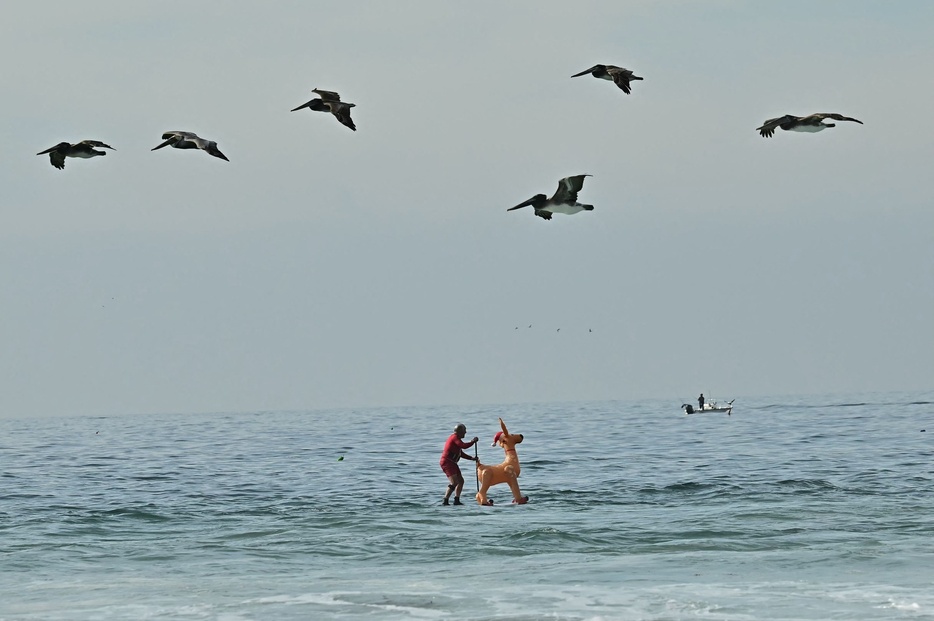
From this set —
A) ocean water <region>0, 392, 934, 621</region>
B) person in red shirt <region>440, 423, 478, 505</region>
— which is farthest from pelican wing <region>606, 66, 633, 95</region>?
person in red shirt <region>440, 423, 478, 505</region>

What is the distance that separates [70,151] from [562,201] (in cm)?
753

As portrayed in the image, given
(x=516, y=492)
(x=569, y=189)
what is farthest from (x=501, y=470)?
(x=569, y=189)

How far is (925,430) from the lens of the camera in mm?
56344

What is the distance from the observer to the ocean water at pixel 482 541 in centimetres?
1795

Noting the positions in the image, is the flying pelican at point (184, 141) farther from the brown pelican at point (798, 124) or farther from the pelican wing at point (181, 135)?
the brown pelican at point (798, 124)

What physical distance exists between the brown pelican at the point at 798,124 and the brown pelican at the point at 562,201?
2.82 metres

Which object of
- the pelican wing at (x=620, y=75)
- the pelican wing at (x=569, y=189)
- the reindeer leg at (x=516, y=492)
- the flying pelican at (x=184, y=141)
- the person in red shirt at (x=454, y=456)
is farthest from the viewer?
the reindeer leg at (x=516, y=492)

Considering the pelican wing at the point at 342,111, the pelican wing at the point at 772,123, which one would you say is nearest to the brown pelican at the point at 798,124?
the pelican wing at the point at 772,123

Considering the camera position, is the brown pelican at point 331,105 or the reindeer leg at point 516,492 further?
the reindeer leg at point 516,492

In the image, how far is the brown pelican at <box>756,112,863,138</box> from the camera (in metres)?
20.3

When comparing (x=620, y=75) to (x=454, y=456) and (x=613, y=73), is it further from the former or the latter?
(x=454, y=456)

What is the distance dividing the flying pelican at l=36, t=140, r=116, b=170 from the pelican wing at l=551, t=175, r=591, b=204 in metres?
6.79

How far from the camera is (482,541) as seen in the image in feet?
75.3

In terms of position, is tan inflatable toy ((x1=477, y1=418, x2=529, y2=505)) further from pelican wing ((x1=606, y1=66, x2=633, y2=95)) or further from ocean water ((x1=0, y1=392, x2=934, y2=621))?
pelican wing ((x1=606, y1=66, x2=633, y2=95))
